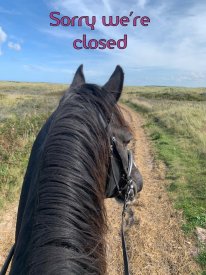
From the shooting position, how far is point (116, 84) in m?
2.00

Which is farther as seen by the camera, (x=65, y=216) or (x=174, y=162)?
(x=174, y=162)

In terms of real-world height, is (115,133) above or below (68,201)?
above

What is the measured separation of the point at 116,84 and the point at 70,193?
30.2 inches

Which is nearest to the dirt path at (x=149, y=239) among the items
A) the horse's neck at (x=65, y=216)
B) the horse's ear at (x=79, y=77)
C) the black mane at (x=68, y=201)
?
the horse's ear at (x=79, y=77)

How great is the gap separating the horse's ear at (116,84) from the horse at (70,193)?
0.26 feet

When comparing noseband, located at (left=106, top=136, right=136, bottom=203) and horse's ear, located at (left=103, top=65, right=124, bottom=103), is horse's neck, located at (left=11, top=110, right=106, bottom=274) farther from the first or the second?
horse's ear, located at (left=103, top=65, right=124, bottom=103)

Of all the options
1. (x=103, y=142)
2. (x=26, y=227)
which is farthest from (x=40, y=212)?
(x=103, y=142)

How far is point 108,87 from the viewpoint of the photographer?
6.50 ft

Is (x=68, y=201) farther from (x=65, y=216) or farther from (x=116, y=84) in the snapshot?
(x=116, y=84)

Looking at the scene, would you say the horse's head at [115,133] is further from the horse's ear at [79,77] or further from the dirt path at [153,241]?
the dirt path at [153,241]

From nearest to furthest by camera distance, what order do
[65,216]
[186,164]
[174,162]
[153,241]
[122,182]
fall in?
[65,216]
[122,182]
[153,241]
[186,164]
[174,162]

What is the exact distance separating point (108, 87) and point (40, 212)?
83cm

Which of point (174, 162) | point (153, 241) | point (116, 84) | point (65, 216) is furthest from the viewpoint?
point (174, 162)

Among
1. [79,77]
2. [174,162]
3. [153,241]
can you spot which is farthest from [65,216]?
[174,162]
